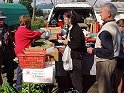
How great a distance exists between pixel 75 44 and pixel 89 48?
0.59 metres

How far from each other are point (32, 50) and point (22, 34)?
0.81 m

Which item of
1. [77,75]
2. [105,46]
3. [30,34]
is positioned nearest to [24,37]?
[30,34]

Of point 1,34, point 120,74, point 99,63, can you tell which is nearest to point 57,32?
point 1,34

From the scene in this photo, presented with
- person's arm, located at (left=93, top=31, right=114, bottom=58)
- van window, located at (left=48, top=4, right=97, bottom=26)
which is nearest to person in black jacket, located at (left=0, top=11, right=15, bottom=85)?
van window, located at (left=48, top=4, right=97, bottom=26)

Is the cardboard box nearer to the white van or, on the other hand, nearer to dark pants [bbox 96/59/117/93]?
dark pants [bbox 96/59/117/93]

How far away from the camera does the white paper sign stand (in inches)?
216

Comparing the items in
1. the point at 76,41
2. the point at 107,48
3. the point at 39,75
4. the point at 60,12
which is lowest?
the point at 39,75

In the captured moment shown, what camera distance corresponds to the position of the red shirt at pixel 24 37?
6422mm

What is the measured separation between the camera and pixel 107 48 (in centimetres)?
485

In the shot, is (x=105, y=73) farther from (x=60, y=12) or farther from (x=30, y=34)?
(x=60, y=12)

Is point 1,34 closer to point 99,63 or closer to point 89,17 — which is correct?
point 99,63

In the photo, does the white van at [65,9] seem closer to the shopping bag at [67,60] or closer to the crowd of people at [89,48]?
the crowd of people at [89,48]

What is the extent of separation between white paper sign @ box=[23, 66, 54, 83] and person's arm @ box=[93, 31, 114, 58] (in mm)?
969

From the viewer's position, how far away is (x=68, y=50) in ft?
19.9
